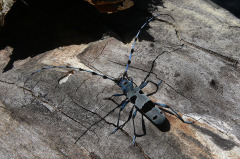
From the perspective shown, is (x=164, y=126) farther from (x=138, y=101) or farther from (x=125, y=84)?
(x=125, y=84)

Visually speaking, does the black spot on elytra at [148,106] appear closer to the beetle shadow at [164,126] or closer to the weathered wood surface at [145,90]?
the weathered wood surface at [145,90]

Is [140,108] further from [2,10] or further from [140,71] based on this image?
[2,10]

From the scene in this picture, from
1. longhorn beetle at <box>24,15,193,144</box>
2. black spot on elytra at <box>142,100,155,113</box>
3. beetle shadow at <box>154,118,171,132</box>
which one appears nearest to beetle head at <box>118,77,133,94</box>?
longhorn beetle at <box>24,15,193,144</box>

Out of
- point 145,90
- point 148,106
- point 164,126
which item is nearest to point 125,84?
point 145,90

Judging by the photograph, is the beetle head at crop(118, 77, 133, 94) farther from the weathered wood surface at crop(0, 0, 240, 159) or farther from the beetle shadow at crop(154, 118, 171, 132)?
the beetle shadow at crop(154, 118, 171, 132)

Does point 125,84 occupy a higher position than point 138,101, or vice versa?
point 125,84

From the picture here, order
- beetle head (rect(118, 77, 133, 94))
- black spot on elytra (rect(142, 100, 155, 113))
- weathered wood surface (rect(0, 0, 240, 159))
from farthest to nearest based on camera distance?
beetle head (rect(118, 77, 133, 94)) < black spot on elytra (rect(142, 100, 155, 113)) < weathered wood surface (rect(0, 0, 240, 159))

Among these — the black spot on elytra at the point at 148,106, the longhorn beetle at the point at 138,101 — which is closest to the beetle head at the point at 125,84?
the longhorn beetle at the point at 138,101

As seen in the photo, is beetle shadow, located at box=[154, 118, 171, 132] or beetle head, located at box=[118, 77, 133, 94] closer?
beetle shadow, located at box=[154, 118, 171, 132]
